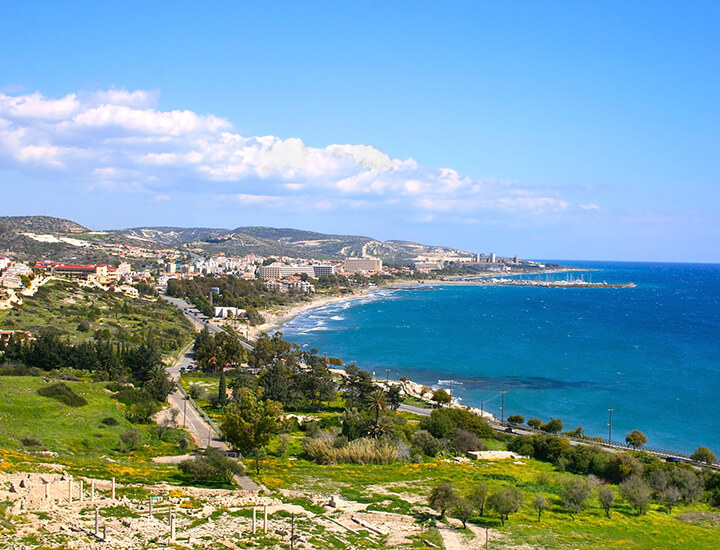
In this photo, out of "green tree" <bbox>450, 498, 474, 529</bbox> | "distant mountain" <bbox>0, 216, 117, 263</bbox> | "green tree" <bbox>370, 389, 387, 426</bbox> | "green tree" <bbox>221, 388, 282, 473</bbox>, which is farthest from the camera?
"distant mountain" <bbox>0, 216, 117, 263</bbox>

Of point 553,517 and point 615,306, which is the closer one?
point 553,517

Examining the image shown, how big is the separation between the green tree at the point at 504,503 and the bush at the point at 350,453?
327 inches

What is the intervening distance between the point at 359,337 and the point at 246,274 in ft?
280

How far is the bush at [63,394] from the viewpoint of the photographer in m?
31.1

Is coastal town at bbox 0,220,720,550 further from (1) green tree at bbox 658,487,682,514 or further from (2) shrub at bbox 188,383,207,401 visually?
(2) shrub at bbox 188,383,207,401

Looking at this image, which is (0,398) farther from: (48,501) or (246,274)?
(246,274)

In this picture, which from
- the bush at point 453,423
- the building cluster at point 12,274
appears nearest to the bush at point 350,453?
the bush at point 453,423

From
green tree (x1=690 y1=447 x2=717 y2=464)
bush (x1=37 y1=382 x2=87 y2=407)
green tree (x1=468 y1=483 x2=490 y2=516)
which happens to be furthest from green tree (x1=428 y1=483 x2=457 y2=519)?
green tree (x1=690 y1=447 x2=717 y2=464)

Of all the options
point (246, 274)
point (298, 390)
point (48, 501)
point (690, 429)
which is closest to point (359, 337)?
point (298, 390)

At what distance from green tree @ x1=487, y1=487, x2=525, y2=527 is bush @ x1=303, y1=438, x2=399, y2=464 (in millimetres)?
8301

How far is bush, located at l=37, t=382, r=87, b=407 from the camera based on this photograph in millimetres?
31141

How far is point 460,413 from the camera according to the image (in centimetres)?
3816

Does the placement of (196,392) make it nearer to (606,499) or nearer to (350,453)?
(350,453)

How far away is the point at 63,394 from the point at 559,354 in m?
62.8
